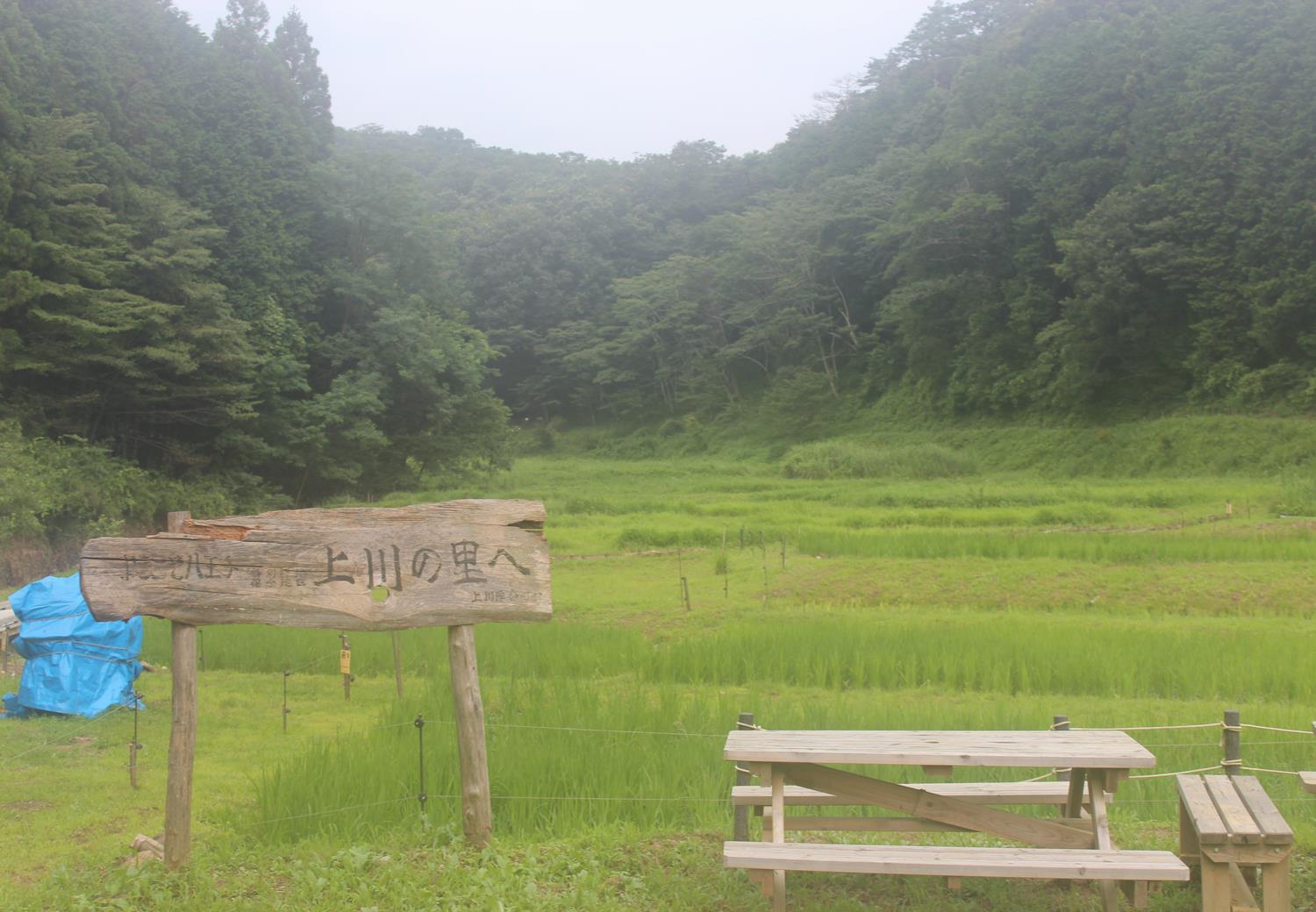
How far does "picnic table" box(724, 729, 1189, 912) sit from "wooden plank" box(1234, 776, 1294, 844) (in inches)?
12.5

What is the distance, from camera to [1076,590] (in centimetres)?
1175

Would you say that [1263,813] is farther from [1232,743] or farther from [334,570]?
[334,570]

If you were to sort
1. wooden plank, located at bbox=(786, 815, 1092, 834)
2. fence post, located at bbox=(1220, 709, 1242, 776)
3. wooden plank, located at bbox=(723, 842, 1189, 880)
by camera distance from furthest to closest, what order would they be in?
fence post, located at bbox=(1220, 709, 1242, 776) < wooden plank, located at bbox=(786, 815, 1092, 834) < wooden plank, located at bbox=(723, 842, 1189, 880)

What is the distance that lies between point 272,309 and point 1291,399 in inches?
930

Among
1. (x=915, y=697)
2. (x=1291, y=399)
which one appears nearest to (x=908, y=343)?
(x=1291, y=399)

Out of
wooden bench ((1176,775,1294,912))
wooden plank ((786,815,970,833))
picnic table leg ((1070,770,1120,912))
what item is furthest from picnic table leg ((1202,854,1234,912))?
wooden plank ((786,815,970,833))

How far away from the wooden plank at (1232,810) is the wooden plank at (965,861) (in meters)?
0.20

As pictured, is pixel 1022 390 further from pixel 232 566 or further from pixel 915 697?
pixel 232 566

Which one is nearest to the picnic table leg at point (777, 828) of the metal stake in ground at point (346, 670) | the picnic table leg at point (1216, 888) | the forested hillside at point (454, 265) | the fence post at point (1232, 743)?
the picnic table leg at point (1216, 888)

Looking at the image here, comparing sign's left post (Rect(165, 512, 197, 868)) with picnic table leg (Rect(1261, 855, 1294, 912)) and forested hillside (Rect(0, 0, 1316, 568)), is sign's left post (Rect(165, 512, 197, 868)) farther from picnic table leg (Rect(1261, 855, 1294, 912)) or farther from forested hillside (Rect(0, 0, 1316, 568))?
forested hillside (Rect(0, 0, 1316, 568))

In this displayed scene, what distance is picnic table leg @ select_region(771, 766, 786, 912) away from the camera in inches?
138

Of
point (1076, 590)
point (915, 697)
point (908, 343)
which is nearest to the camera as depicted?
point (915, 697)

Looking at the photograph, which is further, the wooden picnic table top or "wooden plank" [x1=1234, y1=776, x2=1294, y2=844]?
the wooden picnic table top

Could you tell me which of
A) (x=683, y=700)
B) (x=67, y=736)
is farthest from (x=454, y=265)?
(x=683, y=700)
